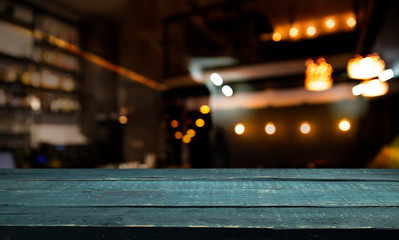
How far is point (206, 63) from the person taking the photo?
23.5ft

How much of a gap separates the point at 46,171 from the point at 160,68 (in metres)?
7.60

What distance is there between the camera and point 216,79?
7352mm

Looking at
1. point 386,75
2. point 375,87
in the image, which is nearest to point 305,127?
point 375,87

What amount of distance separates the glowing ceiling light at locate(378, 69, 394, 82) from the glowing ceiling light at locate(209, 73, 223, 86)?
3.16m

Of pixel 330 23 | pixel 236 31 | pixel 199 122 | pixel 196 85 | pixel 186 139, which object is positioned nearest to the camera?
pixel 236 31

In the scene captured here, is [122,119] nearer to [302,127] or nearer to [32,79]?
[32,79]

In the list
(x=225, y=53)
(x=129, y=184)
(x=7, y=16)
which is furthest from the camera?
(x=225, y=53)

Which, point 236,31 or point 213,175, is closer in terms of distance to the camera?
point 213,175

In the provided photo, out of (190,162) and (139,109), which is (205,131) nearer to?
(190,162)

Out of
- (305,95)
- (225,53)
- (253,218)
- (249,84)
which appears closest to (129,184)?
(253,218)

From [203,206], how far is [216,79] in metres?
6.87

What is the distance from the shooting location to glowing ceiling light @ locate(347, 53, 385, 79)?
5145mm

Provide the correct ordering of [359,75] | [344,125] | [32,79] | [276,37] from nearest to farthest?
[359,75], [32,79], [276,37], [344,125]

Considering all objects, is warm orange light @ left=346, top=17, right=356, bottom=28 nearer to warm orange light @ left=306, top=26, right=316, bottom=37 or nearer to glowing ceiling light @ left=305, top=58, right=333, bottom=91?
warm orange light @ left=306, top=26, right=316, bottom=37
